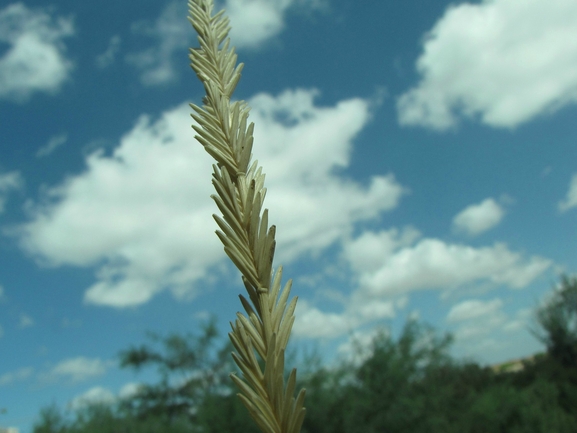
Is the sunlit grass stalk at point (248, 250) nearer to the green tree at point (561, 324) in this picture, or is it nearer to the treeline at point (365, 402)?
the treeline at point (365, 402)

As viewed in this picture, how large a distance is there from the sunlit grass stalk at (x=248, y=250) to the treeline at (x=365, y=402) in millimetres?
13986

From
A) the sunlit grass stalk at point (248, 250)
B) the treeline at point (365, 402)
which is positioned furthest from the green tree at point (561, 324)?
the sunlit grass stalk at point (248, 250)

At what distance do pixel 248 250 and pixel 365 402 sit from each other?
14662 mm

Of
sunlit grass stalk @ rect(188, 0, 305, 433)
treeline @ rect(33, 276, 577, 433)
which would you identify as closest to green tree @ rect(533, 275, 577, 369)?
treeline @ rect(33, 276, 577, 433)

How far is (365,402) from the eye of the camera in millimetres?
13898

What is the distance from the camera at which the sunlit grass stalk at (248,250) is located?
0.38m

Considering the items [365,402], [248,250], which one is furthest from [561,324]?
[248,250]

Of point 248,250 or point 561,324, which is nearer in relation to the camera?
point 248,250

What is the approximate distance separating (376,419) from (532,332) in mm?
12445

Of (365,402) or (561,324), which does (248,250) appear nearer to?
(365,402)

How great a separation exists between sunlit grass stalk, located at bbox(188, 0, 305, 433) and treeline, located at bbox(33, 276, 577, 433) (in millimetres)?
13986

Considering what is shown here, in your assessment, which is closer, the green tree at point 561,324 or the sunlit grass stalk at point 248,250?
the sunlit grass stalk at point 248,250

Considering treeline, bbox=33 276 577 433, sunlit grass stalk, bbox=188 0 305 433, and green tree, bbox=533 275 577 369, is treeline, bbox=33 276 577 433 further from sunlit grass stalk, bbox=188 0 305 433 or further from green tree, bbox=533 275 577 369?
sunlit grass stalk, bbox=188 0 305 433

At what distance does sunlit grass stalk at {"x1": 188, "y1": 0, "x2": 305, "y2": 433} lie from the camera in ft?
1.24
